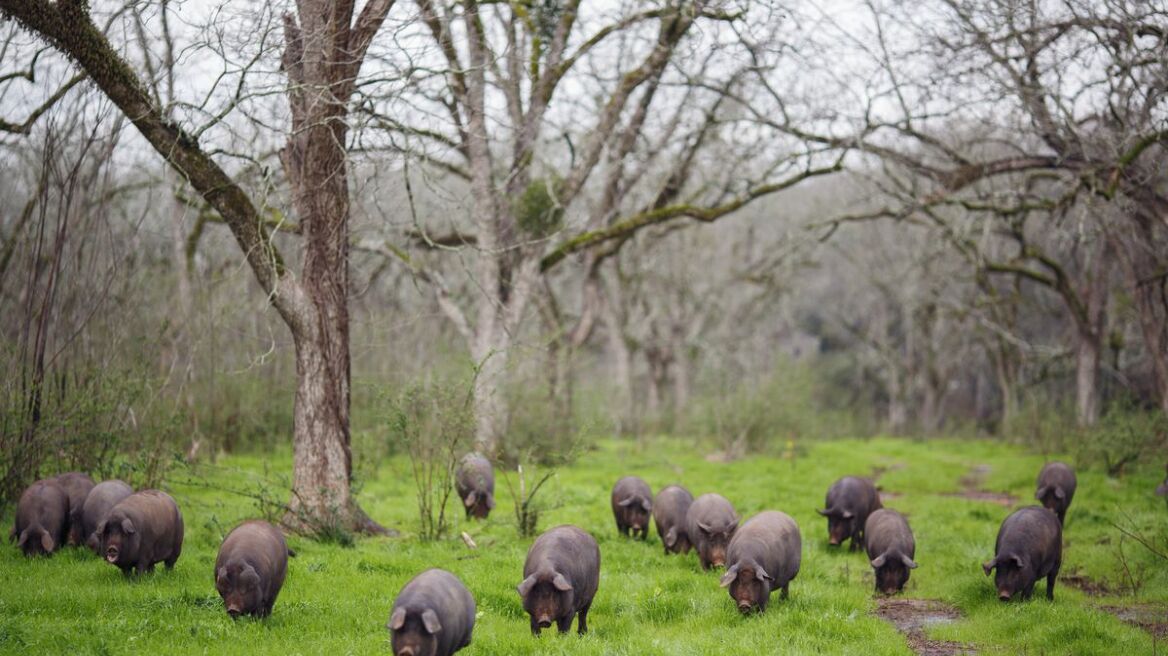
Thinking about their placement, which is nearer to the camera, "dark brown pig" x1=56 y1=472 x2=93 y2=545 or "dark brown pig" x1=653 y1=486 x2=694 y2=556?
"dark brown pig" x1=56 y1=472 x2=93 y2=545

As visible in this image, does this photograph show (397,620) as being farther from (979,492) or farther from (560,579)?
(979,492)

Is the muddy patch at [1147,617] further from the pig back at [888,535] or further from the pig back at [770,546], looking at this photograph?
the pig back at [770,546]

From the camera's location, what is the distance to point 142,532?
8.41m

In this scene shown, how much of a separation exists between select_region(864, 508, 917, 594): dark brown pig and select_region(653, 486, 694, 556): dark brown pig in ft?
7.06

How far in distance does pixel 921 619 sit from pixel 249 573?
6040mm

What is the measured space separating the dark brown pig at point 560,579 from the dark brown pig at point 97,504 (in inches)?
178

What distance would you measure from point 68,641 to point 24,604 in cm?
115

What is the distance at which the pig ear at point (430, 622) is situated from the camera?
6000mm

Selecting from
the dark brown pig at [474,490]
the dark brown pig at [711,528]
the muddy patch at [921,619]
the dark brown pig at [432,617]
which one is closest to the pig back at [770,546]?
the dark brown pig at [711,528]

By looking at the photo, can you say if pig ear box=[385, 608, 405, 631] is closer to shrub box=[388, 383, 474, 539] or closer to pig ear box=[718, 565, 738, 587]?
pig ear box=[718, 565, 738, 587]

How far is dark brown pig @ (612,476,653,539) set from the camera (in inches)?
465

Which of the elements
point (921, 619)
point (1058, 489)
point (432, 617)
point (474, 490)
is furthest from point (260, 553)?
point (1058, 489)

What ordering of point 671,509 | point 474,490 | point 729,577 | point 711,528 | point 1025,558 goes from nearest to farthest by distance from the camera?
point 729,577
point 1025,558
point 711,528
point 671,509
point 474,490

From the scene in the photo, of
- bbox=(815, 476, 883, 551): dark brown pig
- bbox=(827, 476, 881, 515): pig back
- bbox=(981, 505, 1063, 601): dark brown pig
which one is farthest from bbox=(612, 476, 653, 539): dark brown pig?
bbox=(981, 505, 1063, 601): dark brown pig
